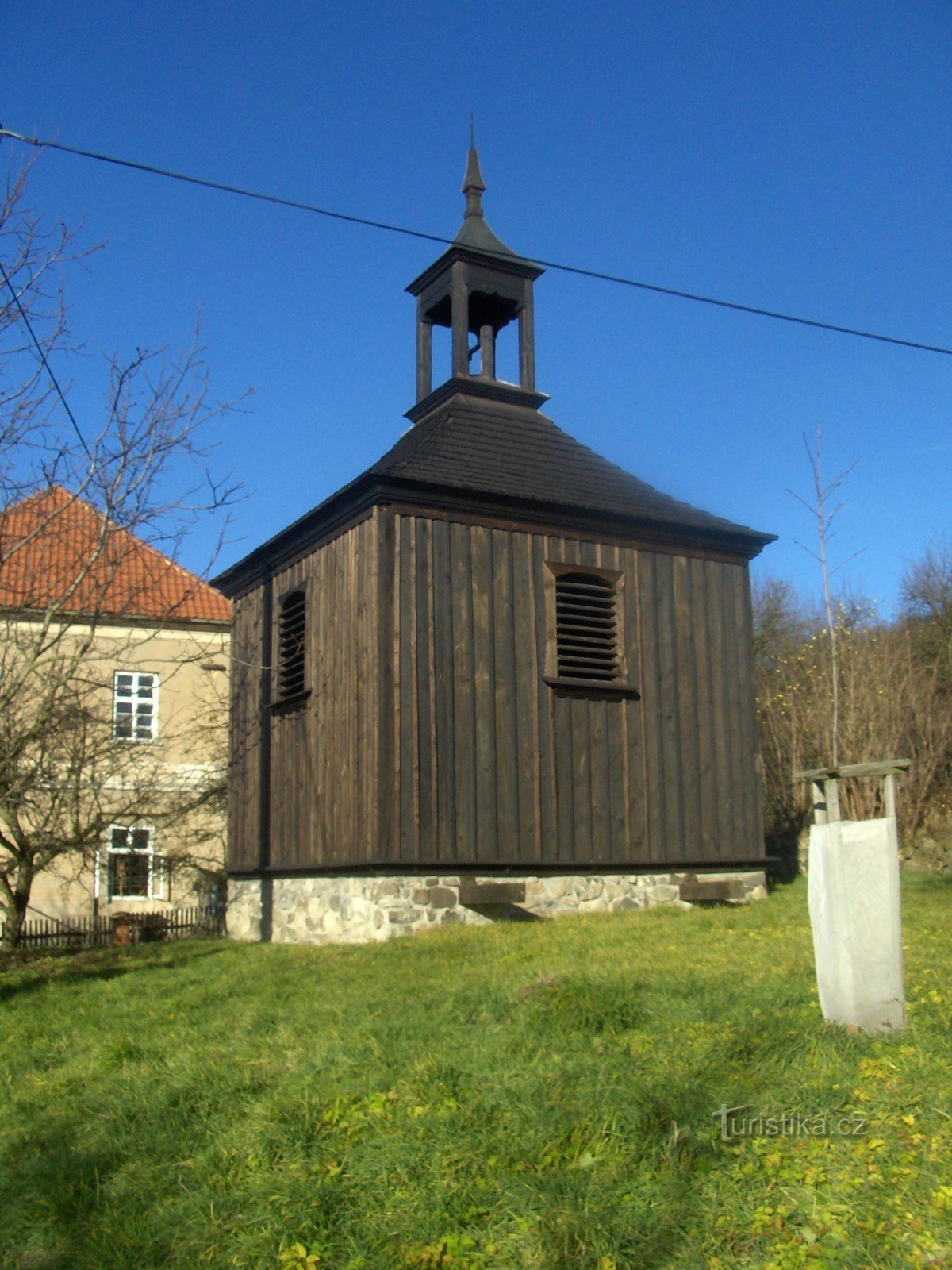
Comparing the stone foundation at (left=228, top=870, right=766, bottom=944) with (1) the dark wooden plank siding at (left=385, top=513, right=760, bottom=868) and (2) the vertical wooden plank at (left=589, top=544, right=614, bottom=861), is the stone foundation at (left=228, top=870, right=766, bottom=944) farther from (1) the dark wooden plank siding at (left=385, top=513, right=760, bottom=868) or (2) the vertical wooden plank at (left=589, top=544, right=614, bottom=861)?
(2) the vertical wooden plank at (left=589, top=544, right=614, bottom=861)

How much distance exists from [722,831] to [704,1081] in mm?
9590

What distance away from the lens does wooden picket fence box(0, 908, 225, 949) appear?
64.2 feet

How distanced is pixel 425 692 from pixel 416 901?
7.36 ft

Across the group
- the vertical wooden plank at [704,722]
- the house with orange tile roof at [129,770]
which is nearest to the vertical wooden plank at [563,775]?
the vertical wooden plank at [704,722]

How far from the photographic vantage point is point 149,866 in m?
23.8

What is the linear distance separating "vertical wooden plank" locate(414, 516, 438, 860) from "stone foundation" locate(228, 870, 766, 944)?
20.8 inches

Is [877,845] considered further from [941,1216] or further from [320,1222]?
[320,1222]

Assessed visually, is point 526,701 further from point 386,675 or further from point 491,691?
point 386,675

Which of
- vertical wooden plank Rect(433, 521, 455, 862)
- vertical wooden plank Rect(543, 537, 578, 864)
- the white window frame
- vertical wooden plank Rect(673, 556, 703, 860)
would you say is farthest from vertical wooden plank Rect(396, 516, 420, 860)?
the white window frame

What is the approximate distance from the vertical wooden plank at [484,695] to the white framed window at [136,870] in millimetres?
10316

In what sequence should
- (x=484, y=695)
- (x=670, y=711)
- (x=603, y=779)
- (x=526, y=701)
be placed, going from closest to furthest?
(x=484, y=695) < (x=526, y=701) < (x=603, y=779) < (x=670, y=711)

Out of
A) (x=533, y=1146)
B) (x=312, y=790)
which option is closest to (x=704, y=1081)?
(x=533, y=1146)

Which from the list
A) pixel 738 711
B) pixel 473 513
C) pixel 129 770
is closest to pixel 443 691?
pixel 473 513

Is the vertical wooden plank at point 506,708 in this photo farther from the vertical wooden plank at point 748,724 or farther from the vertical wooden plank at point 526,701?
the vertical wooden plank at point 748,724
